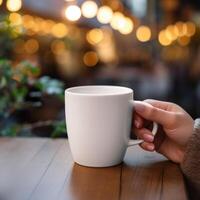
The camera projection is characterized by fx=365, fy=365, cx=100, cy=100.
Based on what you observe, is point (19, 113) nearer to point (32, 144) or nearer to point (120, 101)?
point (32, 144)

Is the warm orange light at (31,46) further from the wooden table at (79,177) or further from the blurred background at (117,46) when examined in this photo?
the wooden table at (79,177)

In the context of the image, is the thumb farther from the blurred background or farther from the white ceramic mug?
the blurred background

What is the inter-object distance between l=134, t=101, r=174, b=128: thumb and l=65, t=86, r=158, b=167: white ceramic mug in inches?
0.6

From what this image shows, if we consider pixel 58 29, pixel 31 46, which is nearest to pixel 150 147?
pixel 31 46

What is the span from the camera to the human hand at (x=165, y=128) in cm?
60

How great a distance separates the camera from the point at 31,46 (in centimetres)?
420

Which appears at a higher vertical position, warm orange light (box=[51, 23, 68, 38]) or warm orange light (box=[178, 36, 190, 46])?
warm orange light (box=[51, 23, 68, 38])

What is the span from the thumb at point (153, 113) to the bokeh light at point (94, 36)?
508 centimetres

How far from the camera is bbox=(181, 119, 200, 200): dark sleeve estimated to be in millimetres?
579

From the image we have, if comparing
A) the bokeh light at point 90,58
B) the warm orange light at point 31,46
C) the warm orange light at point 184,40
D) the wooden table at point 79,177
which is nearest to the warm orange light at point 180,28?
the warm orange light at point 184,40

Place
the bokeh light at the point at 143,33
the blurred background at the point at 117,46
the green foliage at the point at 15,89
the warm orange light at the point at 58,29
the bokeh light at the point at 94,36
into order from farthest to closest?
1. the bokeh light at the point at 94,36
2. the bokeh light at the point at 143,33
3. the warm orange light at the point at 58,29
4. the blurred background at the point at 117,46
5. the green foliage at the point at 15,89

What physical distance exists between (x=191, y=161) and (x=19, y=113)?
637mm

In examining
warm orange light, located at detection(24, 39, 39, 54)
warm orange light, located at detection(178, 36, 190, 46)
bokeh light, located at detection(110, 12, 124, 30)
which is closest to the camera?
bokeh light, located at detection(110, 12, 124, 30)

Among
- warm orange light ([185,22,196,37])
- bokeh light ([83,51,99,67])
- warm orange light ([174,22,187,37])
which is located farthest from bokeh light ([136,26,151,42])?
bokeh light ([83,51,99,67])
